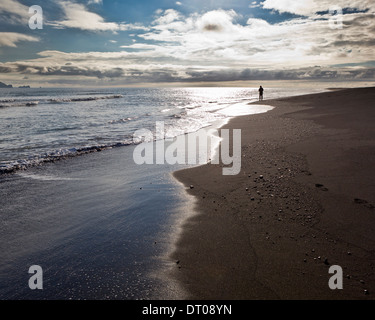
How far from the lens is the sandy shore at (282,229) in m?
3.57

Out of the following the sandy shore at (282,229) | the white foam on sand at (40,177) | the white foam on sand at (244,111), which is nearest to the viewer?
the sandy shore at (282,229)

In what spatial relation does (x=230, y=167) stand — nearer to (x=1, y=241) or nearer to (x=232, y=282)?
(x=232, y=282)

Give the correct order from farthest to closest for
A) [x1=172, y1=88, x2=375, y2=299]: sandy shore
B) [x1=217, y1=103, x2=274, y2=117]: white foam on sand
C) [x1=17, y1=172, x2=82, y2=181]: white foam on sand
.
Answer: [x1=217, y1=103, x2=274, y2=117]: white foam on sand
[x1=17, y1=172, x2=82, y2=181]: white foam on sand
[x1=172, y1=88, x2=375, y2=299]: sandy shore

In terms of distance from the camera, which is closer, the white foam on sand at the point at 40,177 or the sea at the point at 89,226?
the sea at the point at 89,226

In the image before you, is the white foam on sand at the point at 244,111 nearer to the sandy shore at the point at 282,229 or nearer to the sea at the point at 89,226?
the sandy shore at the point at 282,229

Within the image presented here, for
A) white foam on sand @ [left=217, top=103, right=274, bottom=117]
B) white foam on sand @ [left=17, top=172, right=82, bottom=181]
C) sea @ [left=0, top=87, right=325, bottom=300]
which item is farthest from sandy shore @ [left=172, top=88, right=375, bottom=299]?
white foam on sand @ [left=217, top=103, right=274, bottom=117]

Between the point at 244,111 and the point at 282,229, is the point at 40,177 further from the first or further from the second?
the point at 244,111

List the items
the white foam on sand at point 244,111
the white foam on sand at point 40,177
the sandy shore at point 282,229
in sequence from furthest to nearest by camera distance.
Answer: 1. the white foam on sand at point 244,111
2. the white foam on sand at point 40,177
3. the sandy shore at point 282,229

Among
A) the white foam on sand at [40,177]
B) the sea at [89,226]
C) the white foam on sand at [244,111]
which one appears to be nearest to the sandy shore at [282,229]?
the sea at [89,226]

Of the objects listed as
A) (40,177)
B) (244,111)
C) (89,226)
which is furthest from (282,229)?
(244,111)

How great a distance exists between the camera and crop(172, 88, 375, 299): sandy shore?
3566mm

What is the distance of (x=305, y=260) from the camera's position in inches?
158

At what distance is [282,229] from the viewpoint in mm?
4926

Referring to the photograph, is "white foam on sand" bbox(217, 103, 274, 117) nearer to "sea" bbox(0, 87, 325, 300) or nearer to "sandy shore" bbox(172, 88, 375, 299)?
"sandy shore" bbox(172, 88, 375, 299)
